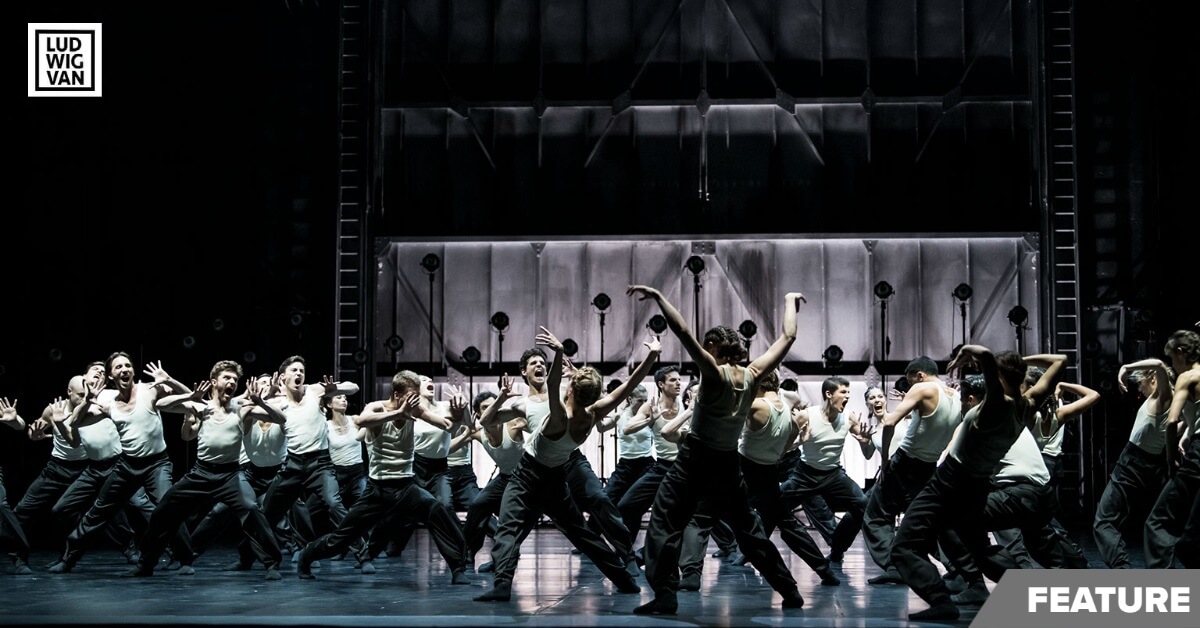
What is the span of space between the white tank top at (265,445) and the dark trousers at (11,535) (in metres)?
Answer: 1.67

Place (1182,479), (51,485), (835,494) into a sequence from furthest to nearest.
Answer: (51,485) < (835,494) < (1182,479)

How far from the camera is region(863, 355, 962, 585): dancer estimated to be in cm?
828

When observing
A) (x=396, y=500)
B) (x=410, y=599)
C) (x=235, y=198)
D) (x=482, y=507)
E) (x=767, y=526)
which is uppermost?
(x=235, y=198)

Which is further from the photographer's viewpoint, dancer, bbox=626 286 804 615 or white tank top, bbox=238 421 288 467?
white tank top, bbox=238 421 288 467

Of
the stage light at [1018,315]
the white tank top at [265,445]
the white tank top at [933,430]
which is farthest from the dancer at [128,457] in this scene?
the stage light at [1018,315]

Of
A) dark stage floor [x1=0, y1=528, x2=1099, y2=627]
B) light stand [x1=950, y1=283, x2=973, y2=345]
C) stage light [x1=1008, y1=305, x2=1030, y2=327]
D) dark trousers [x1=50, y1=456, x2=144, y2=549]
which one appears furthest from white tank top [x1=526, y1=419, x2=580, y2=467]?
A: light stand [x1=950, y1=283, x2=973, y2=345]

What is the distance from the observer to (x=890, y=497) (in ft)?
28.3

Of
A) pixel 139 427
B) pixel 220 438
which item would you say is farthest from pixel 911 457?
pixel 139 427

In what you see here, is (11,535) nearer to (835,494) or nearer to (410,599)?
(410,599)

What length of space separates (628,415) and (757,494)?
2.42 m

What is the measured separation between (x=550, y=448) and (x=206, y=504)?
9.84ft

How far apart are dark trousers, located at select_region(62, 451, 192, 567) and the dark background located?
14.4 feet

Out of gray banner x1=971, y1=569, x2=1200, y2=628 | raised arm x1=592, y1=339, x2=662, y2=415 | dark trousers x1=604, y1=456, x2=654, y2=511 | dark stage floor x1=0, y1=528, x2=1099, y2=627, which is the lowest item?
dark stage floor x1=0, y1=528, x2=1099, y2=627

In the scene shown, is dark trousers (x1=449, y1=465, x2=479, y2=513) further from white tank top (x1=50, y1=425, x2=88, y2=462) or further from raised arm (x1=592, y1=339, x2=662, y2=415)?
raised arm (x1=592, y1=339, x2=662, y2=415)
